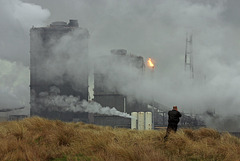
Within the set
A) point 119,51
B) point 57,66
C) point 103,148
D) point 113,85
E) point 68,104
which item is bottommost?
point 68,104

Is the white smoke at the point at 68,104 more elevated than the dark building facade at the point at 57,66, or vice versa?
the dark building facade at the point at 57,66

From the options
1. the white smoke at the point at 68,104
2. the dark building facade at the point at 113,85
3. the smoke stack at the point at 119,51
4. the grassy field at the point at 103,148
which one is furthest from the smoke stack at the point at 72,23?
the grassy field at the point at 103,148

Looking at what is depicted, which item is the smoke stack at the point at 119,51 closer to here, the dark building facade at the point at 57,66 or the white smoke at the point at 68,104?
the dark building facade at the point at 57,66

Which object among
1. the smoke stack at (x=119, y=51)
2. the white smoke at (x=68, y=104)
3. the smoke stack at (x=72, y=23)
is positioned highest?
the smoke stack at (x=72, y=23)

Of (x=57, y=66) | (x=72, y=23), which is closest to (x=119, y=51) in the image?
(x=57, y=66)

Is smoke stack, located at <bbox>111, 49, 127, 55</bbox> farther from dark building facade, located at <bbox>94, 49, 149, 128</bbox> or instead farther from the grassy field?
the grassy field

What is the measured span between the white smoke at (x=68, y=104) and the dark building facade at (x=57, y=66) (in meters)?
0.62

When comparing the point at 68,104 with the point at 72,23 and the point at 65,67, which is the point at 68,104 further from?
the point at 72,23

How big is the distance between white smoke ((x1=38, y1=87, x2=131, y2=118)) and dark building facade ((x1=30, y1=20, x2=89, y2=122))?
625 millimetres

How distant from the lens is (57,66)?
82062 millimetres

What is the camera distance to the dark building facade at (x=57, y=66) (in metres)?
80.4

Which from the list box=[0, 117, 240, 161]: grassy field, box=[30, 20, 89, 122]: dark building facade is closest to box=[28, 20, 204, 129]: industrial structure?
box=[30, 20, 89, 122]: dark building facade

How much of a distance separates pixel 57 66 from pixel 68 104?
14.3 m

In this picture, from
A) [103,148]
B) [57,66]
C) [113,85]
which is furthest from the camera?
[57,66]
